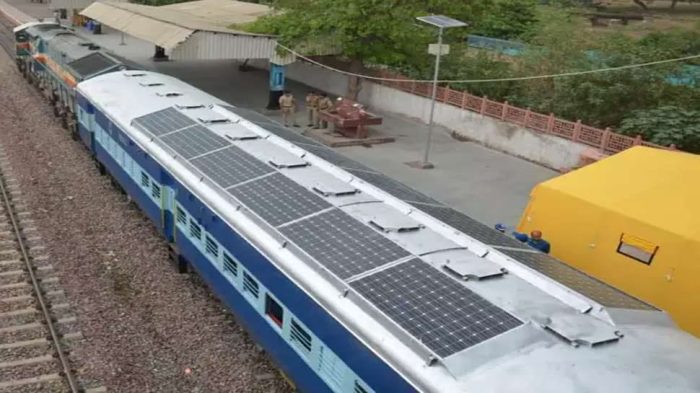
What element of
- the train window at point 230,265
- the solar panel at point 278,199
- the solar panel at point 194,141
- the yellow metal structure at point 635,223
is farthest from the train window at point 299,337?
the yellow metal structure at point 635,223

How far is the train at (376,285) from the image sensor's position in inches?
225

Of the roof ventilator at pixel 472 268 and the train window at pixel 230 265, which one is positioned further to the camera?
the train window at pixel 230 265

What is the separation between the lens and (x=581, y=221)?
1091cm

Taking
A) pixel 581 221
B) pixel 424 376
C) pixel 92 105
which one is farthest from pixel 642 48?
pixel 424 376

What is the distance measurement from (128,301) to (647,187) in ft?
29.3

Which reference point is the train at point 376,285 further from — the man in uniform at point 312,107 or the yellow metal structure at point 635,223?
the man in uniform at point 312,107

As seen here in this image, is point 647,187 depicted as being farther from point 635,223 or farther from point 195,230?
point 195,230

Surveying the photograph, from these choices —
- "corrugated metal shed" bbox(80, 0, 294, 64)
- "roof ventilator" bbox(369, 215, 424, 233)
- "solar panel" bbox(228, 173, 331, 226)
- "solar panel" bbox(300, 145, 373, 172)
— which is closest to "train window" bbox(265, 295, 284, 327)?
"solar panel" bbox(228, 173, 331, 226)

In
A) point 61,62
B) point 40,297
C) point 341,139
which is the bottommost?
point 40,297

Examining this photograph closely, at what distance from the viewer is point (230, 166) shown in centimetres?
1049

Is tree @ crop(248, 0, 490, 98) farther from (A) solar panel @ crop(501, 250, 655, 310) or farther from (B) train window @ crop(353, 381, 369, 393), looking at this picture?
(B) train window @ crop(353, 381, 369, 393)

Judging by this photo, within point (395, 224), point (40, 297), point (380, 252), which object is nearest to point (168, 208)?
point (40, 297)

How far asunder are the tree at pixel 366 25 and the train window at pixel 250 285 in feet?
56.7

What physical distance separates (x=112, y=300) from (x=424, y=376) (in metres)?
7.39
